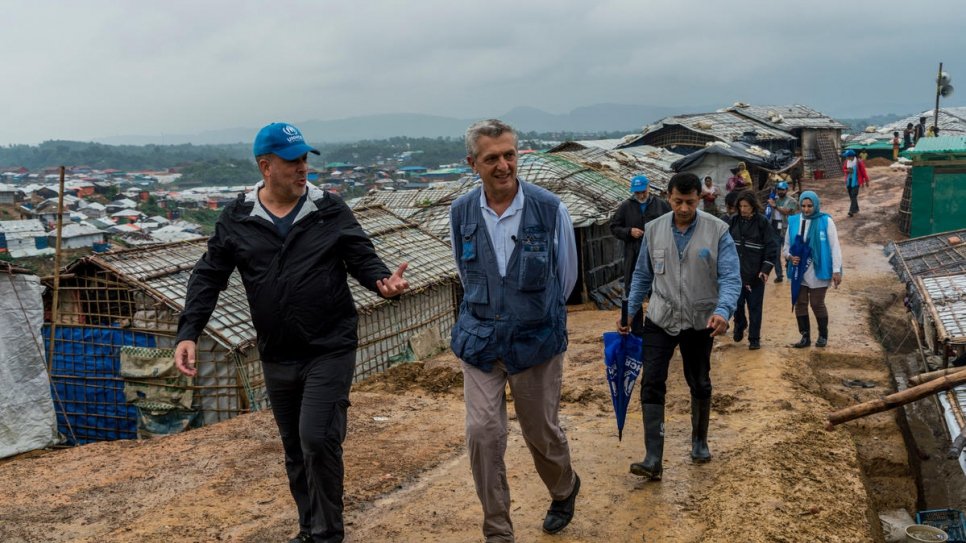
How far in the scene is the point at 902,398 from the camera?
4.78 meters

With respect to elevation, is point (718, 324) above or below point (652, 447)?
above

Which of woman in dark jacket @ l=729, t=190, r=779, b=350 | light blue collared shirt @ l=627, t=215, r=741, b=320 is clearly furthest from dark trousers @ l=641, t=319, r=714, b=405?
woman in dark jacket @ l=729, t=190, r=779, b=350

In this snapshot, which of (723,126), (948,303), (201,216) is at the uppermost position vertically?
(723,126)

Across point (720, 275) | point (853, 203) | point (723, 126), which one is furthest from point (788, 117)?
point (720, 275)

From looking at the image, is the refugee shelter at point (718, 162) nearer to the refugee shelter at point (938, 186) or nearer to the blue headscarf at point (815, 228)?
the refugee shelter at point (938, 186)

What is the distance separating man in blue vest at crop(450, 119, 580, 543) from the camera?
3635 millimetres

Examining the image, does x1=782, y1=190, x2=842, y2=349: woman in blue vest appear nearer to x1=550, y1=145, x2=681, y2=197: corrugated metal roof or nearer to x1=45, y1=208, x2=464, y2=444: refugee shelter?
x1=45, y1=208, x2=464, y2=444: refugee shelter

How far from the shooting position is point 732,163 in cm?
2202

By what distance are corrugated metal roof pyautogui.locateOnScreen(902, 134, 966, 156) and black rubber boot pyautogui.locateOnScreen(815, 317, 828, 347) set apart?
30.7ft

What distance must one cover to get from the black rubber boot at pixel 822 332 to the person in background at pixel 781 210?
4.49 metres

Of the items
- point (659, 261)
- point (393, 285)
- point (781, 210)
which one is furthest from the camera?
point (781, 210)

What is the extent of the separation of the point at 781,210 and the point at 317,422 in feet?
38.8

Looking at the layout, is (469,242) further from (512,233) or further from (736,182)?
(736,182)

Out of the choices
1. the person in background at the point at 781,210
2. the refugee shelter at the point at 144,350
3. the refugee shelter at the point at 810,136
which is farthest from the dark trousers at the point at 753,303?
the refugee shelter at the point at 810,136
